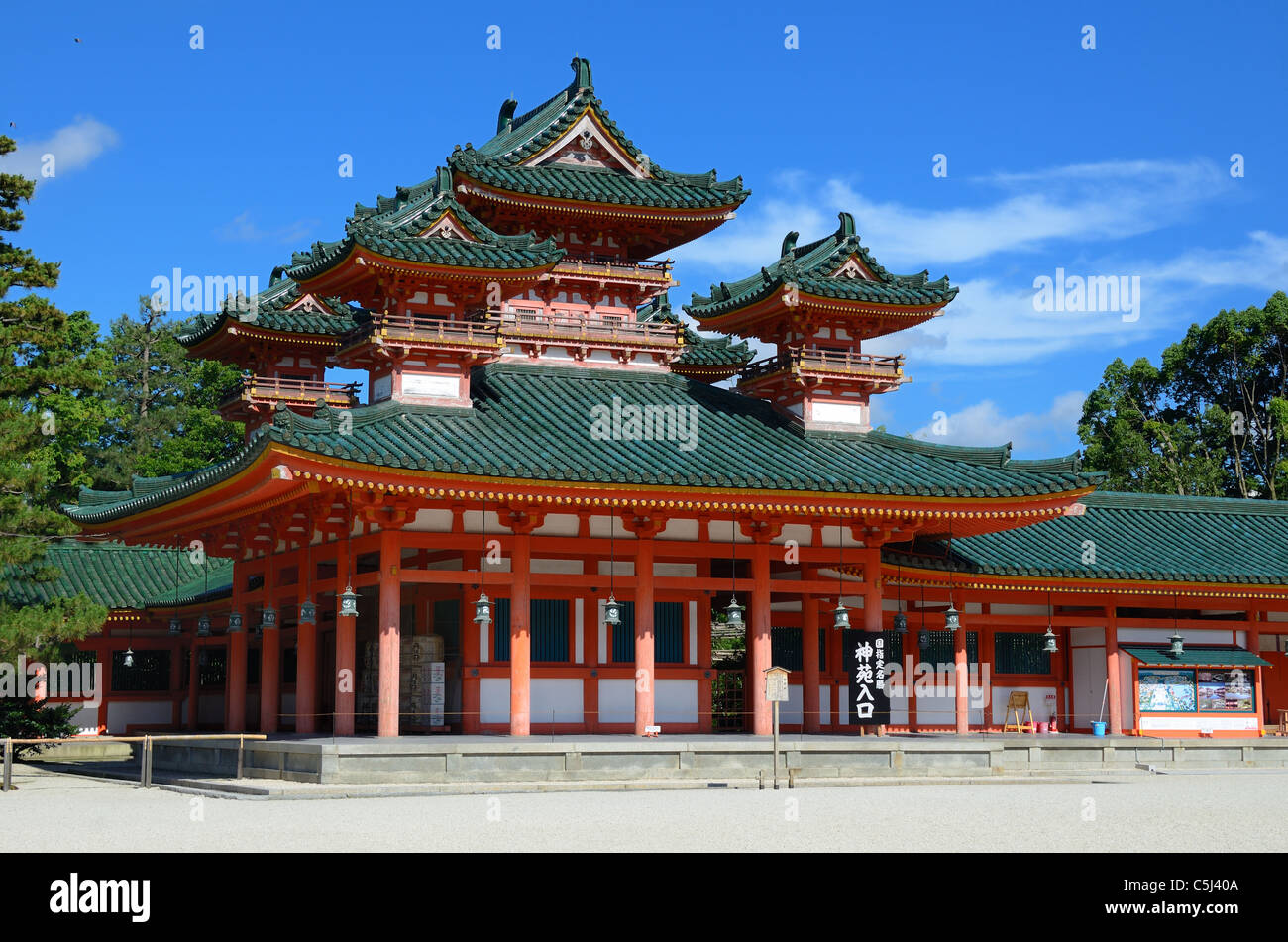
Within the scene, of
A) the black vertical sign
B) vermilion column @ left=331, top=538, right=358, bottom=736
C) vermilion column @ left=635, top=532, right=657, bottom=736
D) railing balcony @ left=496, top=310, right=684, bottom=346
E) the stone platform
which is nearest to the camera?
the stone platform

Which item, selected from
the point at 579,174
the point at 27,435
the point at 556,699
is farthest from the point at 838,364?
the point at 27,435

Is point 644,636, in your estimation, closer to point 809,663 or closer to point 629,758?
point 629,758

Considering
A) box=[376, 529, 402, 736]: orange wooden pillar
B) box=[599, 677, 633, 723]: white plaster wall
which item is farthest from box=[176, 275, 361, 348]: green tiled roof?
box=[599, 677, 633, 723]: white plaster wall

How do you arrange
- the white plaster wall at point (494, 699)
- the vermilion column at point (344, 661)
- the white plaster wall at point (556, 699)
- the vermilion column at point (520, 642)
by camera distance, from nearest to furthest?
the vermilion column at point (520, 642), the vermilion column at point (344, 661), the white plaster wall at point (494, 699), the white plaster wall at point (556, 699)

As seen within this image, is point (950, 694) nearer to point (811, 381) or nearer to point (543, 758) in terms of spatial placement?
point (811, 381)

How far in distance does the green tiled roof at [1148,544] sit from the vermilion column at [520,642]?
1041 cm

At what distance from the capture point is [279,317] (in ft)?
130

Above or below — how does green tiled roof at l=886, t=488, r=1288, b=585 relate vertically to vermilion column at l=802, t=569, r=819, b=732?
above

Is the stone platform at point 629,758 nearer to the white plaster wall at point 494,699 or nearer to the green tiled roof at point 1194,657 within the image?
the white plaster wall at point 494,699

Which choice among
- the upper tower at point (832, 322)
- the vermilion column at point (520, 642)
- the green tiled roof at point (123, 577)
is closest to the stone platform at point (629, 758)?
the vermilion column at point (520, 642)

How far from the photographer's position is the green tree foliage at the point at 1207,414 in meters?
68.8

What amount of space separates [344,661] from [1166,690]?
22.3 meters

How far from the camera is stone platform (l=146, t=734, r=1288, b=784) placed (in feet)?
84.7

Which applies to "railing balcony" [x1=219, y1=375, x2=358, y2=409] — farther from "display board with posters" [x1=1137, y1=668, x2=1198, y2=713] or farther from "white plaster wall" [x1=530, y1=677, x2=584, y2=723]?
"display board with posters" [x1=1137, y1=668, x2=1198, y2=713]
